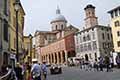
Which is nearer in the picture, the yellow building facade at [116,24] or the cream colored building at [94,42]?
the yellow building facade at [116,24]

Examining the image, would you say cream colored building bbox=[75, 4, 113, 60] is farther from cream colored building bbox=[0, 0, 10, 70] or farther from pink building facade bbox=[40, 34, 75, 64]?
cream colored building bbox=[0, 0, 10, 70]

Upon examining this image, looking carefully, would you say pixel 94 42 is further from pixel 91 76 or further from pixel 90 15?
pixel 91 76

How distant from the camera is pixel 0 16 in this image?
993 inches

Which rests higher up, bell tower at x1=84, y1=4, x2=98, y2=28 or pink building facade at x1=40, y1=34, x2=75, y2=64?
bell tower at x1=84, y1=4, x2=98, y2=28

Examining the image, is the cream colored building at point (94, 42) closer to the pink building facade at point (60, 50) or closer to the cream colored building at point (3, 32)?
the pink building facade at point (60, 50)

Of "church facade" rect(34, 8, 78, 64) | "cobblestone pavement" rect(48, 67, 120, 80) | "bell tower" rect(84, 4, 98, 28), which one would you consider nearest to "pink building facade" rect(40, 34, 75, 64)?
"church facade" rect(34, 8, 78, 64)

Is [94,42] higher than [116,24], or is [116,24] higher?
[116,24]

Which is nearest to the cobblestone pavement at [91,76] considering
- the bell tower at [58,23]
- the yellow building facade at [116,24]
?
the yellow building facade at [116,24]

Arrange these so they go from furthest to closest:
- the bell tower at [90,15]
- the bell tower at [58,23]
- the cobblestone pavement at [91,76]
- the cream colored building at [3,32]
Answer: the bell tower at [58,23] < the bell tower at [90,15] < the cream colored building at [3,32] < the cobblestone pavement at [91,76]

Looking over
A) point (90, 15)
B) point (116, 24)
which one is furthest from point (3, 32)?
point (90, 15)

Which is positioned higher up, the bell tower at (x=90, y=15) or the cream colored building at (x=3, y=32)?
the bell tower at (x=90, y=15)

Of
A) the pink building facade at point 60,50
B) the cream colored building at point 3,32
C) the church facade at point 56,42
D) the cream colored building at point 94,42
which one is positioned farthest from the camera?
the church facade at point 56,42

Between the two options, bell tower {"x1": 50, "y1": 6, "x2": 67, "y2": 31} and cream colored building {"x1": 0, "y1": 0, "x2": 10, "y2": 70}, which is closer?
→ cream colored building {"x1": 0, "y1": 0, "x2": 10, "y2": 70}

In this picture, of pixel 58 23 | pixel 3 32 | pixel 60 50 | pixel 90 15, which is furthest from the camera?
pixel 58 23
